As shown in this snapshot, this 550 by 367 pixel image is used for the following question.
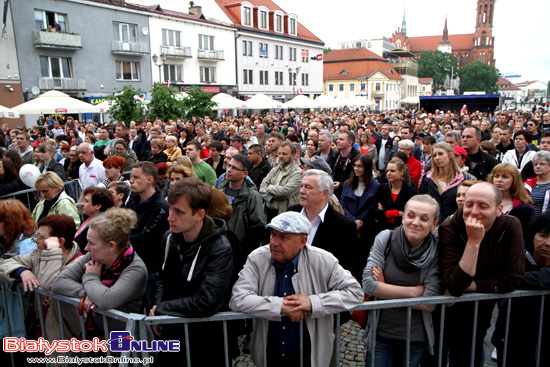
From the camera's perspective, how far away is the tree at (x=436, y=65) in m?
99.3

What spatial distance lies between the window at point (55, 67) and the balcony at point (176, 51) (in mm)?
7922

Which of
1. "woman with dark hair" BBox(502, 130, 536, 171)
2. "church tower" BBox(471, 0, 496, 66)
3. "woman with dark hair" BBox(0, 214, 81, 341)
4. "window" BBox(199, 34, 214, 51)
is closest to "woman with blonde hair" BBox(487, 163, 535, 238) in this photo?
"woman with dark hair" BBox(502, 130, 536, 171)

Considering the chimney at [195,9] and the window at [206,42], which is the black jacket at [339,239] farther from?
the chimney at [195,9]

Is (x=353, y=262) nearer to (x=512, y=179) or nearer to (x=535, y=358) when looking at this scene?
(x=535, y=358)

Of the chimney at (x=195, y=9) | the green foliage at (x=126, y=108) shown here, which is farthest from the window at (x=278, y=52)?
the green foliage at (x=126, y=108)

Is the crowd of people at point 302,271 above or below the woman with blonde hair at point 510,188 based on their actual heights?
below

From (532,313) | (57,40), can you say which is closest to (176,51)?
(57,40)

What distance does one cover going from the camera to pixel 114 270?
9.53 ft

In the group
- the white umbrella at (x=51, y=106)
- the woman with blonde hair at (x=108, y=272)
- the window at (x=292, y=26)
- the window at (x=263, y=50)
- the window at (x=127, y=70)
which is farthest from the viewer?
the window at (x=292, y=26)

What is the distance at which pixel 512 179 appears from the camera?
3.97 meters

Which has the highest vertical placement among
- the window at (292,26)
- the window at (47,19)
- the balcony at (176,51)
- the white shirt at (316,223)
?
the window at (292,26)

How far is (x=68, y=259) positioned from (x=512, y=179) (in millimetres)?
4400

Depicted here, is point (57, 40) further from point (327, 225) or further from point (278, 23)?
point (327, 225)

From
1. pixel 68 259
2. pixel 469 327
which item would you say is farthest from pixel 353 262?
pixel 68 259
